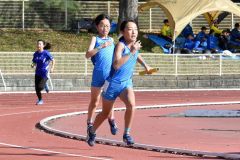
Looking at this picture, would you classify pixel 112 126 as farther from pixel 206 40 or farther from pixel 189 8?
pixel 189 8

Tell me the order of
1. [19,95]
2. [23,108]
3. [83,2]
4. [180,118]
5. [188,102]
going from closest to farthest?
[180,118] < [23,108] < [188,102] < [19,95] < [83,2]

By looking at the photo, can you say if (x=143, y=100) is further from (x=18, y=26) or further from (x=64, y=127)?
(x=18, y=26)

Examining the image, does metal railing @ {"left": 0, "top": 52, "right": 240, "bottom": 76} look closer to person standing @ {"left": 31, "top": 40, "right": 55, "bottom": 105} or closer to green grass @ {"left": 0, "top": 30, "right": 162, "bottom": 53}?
green grass @ {"left": 0, "top": 30, "right": 162, "bottom": 53}

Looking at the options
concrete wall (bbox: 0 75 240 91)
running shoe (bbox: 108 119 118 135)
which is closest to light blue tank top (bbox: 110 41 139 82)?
running shoe (bbox: 108 119 118 135)

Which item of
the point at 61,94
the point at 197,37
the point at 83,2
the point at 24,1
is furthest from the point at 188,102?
the point at 83,2

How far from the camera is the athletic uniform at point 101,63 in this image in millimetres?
14906

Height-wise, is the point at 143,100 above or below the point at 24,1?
below

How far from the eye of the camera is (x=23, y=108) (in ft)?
80.9

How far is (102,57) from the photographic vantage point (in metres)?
15.0

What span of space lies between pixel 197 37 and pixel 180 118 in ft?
62.4

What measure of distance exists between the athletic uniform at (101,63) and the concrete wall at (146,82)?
1817cm

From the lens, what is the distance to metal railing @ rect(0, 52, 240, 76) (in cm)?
3384

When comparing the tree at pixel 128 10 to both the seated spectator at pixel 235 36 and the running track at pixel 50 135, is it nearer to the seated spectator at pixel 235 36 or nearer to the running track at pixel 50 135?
the seated spectator at pixel 235 36

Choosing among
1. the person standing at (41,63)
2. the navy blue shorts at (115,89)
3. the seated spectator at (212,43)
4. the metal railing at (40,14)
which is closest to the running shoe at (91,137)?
the navy blue shorts at (115,89)
